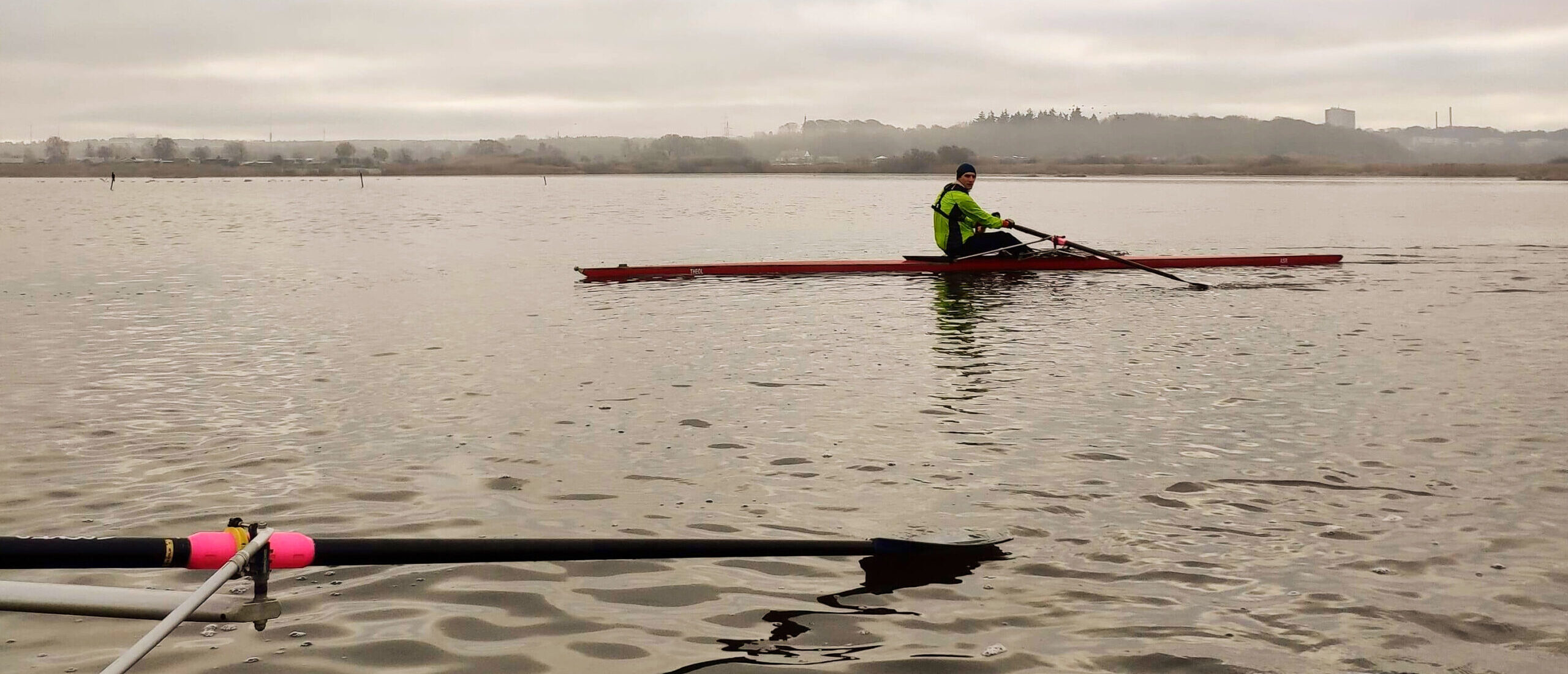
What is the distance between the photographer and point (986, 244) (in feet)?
75.0

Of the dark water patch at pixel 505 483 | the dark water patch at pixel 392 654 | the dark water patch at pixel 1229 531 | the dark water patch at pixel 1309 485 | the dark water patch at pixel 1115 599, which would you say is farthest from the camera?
the dark water patch at pixel 505 483

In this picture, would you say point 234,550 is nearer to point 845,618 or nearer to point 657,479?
point 845,618

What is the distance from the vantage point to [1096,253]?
22250 mm

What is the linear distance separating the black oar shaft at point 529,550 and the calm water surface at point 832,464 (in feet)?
1.10

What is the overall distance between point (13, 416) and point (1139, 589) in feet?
30.8

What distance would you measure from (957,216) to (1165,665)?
57.6 ft

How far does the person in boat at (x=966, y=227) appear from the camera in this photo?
22281 mm

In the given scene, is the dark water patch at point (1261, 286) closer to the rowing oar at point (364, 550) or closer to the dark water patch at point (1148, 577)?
the dark water patch at point (1148, 577)

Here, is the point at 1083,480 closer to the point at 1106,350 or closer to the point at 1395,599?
the point at 1395,599

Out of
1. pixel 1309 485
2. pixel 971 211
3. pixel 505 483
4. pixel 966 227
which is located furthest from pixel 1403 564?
pixel 966 227

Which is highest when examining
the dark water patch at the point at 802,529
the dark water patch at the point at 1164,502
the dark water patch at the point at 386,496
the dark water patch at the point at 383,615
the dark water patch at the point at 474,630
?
the dark water patch at the point at 386,496

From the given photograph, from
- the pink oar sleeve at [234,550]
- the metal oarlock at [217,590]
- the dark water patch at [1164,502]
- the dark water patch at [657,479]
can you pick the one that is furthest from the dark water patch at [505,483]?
the dark water patch at [1164,502]

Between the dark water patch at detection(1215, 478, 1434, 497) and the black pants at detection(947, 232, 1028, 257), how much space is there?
14534mm

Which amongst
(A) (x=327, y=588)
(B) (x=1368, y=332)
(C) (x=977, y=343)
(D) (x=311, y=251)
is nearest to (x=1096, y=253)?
(B) (x=1368, y=332)
